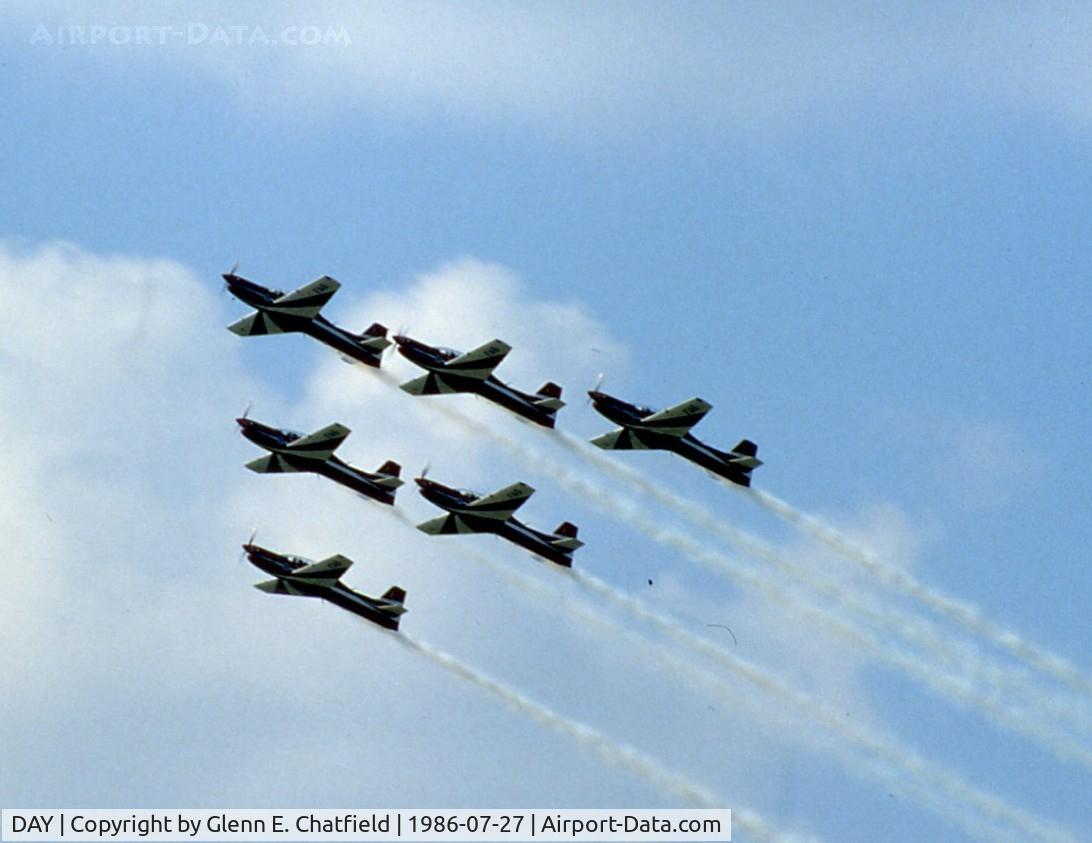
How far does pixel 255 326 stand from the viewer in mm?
143625

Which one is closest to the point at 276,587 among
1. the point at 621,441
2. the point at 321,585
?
the point at 321,585

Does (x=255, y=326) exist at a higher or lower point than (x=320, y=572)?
higher

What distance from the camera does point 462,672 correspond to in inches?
Answer: 5753

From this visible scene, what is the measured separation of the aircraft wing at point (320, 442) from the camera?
14512cm

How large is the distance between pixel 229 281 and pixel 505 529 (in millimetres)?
19480

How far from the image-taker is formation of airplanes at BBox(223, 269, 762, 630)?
142875 mm

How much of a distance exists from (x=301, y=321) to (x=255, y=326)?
7.91 feet

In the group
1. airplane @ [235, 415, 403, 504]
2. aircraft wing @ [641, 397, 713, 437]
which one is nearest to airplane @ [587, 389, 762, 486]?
aircraft wing @ [641, 397, 713, 437]

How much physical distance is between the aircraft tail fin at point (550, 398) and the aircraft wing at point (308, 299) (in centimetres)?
1191

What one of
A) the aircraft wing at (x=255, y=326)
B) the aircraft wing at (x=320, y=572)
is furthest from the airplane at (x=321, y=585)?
the aircraft wing at (x=255, y=326)

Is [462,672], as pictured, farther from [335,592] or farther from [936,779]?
[936,779]

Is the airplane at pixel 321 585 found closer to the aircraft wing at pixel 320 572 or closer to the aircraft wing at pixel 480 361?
the aircraft wing at pixel 320 572

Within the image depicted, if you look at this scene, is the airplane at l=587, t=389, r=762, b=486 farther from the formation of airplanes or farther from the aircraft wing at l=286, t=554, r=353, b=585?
the aircraft wing at l=286, t=554, r=353, b=585

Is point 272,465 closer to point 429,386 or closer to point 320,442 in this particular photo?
point 320,442
